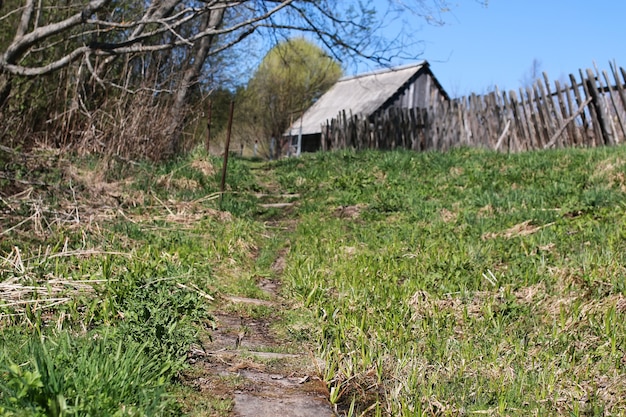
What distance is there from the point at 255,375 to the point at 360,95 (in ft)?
86.0

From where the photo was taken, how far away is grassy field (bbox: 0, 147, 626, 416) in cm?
256

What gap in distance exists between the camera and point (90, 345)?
2486 millimetres

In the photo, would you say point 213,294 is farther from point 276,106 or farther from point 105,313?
point 276,106

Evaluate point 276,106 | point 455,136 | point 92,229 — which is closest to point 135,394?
point 92,229

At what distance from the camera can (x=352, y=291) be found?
162 inches

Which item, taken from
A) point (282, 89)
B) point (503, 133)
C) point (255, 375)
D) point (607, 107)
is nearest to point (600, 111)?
point (607, 107)

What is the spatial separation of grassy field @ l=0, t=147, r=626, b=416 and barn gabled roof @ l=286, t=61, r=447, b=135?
1686 centimetres

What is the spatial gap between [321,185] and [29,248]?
610 centimetres

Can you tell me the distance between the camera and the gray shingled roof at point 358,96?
85.6 ft

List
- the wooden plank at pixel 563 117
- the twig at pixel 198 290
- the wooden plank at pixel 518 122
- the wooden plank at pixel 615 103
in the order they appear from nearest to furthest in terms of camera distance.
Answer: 1. the twig at pixel 198 290
2. the wooden plank at pixel 615 103
3. the wooden plank at pixel 563 117
4. the wooden plank at pixel 518 122

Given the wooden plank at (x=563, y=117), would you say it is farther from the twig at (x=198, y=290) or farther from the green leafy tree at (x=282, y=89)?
the green leafy tree at (x=282, y=89)

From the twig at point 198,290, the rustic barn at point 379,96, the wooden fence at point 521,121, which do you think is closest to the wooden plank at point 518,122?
the wooden fence at point 521,121

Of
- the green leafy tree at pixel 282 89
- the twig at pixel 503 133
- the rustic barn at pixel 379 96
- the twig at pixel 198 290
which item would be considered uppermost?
the green leafy tree at pixel 282 89

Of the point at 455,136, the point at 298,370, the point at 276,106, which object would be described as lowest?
the point at 298,370
